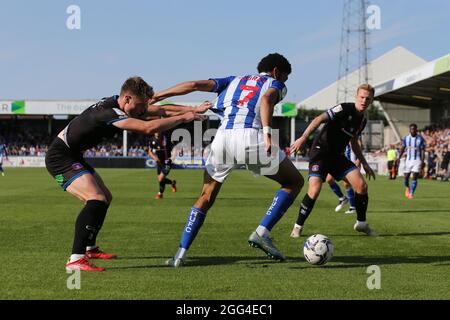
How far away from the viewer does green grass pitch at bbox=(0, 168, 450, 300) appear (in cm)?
534

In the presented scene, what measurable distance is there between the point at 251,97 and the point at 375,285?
241 cm

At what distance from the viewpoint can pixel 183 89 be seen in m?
6.52

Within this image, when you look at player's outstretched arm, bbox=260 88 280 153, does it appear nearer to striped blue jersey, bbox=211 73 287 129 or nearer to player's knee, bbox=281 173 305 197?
striped blue jersey, bbox=211 73 287 129

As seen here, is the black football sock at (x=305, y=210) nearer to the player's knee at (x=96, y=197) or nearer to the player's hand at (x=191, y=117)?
the player's knee at (x=96, y=197)

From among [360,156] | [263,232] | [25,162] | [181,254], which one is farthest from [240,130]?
[25,162]

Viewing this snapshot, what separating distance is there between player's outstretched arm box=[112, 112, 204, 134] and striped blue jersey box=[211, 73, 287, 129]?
2.35 ft

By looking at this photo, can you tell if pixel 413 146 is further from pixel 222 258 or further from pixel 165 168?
pixel 222 258

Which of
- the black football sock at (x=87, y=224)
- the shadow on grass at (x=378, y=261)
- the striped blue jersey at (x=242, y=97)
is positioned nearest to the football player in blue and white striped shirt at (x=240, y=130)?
the striped blue jersey at (x=242, y=97)

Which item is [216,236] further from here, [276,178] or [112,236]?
[276,178]

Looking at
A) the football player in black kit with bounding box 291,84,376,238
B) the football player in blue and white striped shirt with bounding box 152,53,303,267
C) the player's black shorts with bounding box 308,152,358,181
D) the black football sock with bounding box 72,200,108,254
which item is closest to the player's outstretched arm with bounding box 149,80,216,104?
the football player in blue and white striped shirt with bounding box 152,53,303,267

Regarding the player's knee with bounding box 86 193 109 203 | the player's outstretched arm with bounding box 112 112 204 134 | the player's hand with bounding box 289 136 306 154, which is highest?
the player's outstretched arm with bounding box 112 112 204 134

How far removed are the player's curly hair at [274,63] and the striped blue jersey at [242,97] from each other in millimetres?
158

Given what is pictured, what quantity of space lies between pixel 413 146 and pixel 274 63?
1326 cm

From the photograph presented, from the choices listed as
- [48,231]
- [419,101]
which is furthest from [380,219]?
[419,101]
